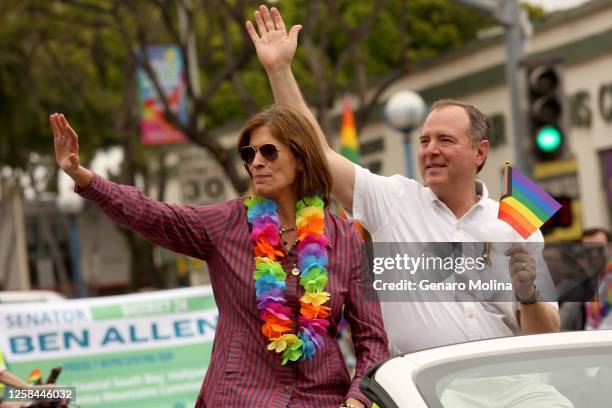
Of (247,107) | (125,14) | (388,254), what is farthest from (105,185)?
(125,14)

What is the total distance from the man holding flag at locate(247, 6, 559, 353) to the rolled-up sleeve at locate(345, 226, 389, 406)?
0.78 feet

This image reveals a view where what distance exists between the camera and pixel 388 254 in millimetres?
5082

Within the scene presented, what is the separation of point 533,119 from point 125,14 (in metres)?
21.8

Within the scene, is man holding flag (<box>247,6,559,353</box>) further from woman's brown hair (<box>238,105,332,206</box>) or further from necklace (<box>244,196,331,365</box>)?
necklace (<box>244,196,331,365</box>)

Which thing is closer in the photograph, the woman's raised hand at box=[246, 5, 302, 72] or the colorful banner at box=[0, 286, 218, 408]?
the woman's raised hand at box=[246, 5, 302, 72]

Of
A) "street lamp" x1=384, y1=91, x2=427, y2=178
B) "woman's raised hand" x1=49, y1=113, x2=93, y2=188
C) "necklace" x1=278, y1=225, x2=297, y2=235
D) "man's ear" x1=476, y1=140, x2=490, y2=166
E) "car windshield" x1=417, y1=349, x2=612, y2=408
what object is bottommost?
"car windshield" x1=417, y1=349, x2=612, y2=408

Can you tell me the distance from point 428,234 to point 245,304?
884 mm

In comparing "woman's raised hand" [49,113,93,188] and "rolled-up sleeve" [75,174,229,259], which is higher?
"woman's raised hand" [49,113,93,188]

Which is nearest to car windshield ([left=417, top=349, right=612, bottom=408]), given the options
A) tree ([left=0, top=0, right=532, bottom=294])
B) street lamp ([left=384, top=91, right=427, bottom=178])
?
street lamp ([left=384, top=91, right=427, bottom=178])

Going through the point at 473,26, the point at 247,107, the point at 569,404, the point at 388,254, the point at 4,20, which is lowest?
the point at 569,404

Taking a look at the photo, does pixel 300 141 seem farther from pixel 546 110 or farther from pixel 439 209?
pixel 546 110

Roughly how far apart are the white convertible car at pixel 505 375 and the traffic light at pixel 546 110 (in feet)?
30.6

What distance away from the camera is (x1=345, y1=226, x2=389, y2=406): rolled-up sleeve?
188 inches

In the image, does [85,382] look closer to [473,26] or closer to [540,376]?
[540,376]
